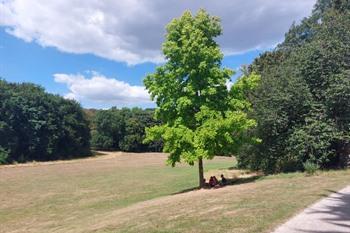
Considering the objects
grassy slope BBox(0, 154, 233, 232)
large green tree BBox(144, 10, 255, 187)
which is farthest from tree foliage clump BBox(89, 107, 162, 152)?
large green tree BBox(144, 10, 255, 187)

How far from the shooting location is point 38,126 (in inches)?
3802

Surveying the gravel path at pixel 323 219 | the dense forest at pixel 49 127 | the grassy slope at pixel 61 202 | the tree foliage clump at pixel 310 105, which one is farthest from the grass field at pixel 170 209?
the dense forest at pixel 49 127

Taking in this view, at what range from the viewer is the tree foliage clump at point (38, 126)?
91.7 meters

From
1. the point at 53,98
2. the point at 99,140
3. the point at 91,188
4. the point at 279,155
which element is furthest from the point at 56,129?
the point at 279,155

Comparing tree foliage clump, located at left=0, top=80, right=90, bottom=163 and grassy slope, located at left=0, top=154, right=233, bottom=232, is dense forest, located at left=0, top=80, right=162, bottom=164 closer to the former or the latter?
tree foliage clump, located at left=0, top=80, right=90, bottom=163

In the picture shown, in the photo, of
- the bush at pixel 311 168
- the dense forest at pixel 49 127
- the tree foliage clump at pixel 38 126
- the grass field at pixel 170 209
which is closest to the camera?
the grass field at pixel 170 209

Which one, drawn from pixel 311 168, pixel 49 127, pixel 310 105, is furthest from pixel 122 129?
pixel 311 168

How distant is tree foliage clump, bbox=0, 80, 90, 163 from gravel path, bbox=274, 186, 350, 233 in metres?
81.4

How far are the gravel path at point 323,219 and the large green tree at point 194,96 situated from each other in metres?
11.6

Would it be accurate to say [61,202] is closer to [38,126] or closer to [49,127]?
[38,126]

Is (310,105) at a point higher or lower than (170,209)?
higher

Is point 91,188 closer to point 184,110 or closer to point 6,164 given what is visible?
point 184,110

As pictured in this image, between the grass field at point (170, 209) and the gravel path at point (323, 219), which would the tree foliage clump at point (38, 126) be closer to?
the grass field at point (170, 209)

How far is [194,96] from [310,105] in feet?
25.7
